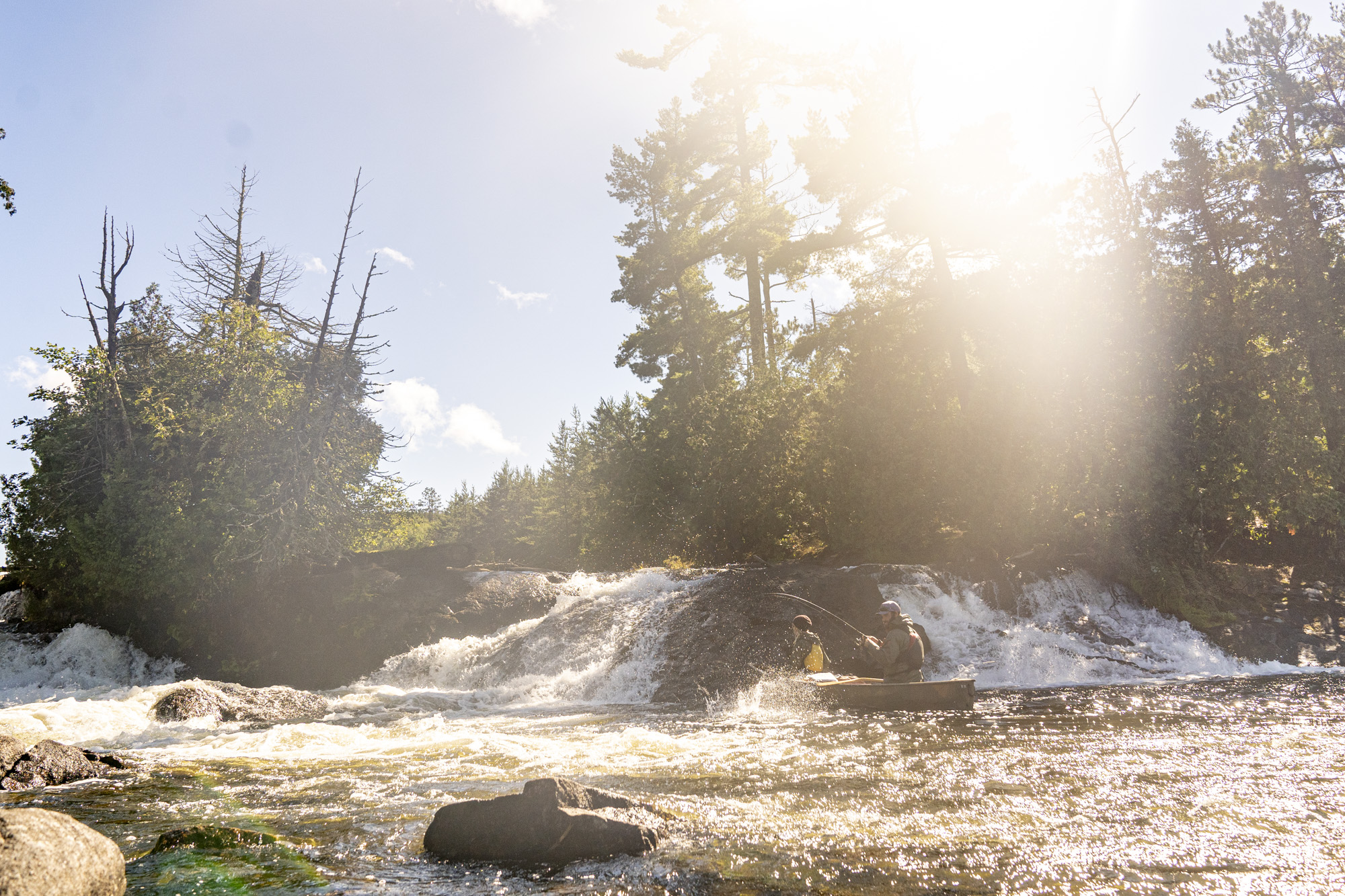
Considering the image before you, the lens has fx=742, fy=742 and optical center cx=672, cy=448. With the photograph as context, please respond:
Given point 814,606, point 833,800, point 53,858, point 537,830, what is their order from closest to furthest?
point 53,858
point 537,830
point 833,800
point 814,606

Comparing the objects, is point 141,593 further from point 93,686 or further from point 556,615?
point 556,615

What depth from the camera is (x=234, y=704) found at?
13.0m

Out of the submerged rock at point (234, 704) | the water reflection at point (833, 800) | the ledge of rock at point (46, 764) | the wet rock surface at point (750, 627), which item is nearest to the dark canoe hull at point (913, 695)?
the water reflection at point (833, 800)

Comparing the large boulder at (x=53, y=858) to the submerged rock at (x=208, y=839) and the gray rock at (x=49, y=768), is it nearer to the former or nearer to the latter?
the submerged rock at (x=208, y=839)

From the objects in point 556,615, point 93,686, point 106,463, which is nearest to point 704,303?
point 556,615

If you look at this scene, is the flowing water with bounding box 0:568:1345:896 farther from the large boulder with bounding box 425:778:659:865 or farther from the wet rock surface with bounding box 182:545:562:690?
the wet rock surface with bounding box 182:545:562:690

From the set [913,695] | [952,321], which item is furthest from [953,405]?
[913,695]

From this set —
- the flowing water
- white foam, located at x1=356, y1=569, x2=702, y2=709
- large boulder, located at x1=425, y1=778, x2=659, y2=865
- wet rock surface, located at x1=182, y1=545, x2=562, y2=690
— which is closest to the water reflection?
the flowing water

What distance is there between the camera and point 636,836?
5379 millimetres

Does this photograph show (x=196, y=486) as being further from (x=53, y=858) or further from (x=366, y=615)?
(x=53, y=858)

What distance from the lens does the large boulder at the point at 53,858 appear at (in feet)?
12.2

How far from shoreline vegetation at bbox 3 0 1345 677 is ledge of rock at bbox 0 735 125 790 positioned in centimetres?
1203

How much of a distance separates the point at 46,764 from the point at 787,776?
785 centimetres

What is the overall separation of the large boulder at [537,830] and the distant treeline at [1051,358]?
62.8ft
